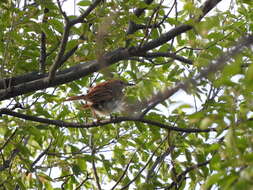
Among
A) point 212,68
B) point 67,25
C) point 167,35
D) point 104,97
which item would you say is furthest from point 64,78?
point 212,68

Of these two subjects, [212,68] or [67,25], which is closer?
[212,68]

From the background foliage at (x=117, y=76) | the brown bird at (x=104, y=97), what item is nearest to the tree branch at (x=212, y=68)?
the background foliage at (x=117, y=76)

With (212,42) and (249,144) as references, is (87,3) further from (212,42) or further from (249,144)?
(249,144)

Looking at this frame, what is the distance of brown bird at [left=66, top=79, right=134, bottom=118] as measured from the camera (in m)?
5.97

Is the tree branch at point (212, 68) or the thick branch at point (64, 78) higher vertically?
the thick branch at point (64, 78)

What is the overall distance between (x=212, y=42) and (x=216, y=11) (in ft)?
2.00

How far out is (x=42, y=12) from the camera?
4.39 m

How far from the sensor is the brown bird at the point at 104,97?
19.6 feet

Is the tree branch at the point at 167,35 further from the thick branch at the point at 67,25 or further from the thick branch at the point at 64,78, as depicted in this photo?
the thick branch at the point at 67,25

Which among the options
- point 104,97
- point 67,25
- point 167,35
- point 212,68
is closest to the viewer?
point 212,68

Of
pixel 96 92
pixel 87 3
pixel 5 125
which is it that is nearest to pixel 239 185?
pixel 87 3

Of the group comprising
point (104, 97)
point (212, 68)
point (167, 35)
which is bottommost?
point (212, 68)

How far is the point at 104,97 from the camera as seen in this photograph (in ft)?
21.1

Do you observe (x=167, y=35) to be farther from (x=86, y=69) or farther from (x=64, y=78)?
(x=64, y=78)
